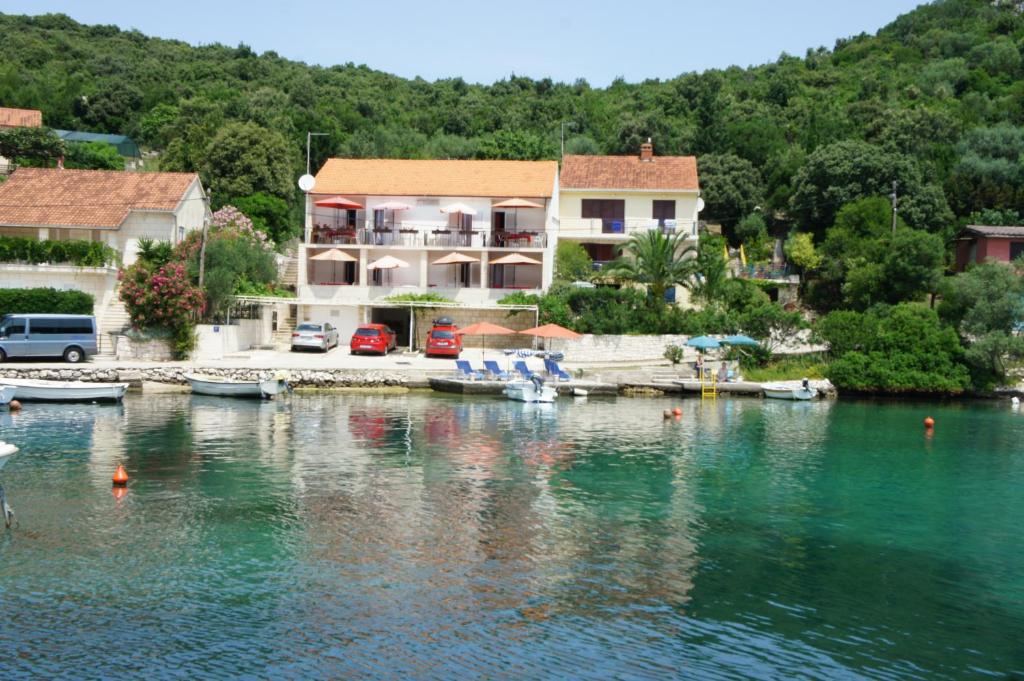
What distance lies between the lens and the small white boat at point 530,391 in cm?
4022

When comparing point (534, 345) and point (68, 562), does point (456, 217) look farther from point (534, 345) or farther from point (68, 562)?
point (68, 562)

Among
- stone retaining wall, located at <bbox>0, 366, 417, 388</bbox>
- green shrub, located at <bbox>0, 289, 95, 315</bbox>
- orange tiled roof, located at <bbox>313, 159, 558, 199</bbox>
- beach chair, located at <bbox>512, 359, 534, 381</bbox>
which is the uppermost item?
orange tiled roof, located at <bbox>313, 159, 558, 199</bbox>

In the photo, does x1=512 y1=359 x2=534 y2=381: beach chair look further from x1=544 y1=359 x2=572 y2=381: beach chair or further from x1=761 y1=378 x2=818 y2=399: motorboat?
x1=761 y1=378 x2=818 y2=399: motorboat

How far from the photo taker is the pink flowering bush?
143 ft

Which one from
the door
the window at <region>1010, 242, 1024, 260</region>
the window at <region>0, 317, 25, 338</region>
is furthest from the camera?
the window at <region>1010, 242, 1024, 260</region>

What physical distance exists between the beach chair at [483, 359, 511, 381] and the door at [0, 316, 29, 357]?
779 inches

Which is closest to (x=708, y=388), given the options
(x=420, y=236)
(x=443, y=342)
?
(x=443, y=342)

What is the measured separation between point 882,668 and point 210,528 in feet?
42.0

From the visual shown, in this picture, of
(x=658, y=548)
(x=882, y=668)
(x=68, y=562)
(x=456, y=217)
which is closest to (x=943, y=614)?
(x=882, y=668)

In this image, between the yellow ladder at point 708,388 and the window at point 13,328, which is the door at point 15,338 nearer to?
the window at point 13,328

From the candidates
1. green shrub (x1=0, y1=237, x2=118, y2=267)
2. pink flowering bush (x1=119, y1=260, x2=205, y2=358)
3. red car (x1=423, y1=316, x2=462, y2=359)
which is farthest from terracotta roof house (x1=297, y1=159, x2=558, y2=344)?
green shrub (x1=0, y1=237, x2=118, y2=267)

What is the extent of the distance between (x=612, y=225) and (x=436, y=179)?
11038 millimetres

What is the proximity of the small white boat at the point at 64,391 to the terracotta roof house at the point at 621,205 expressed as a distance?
30199mm

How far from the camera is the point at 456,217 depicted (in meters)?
55.9
